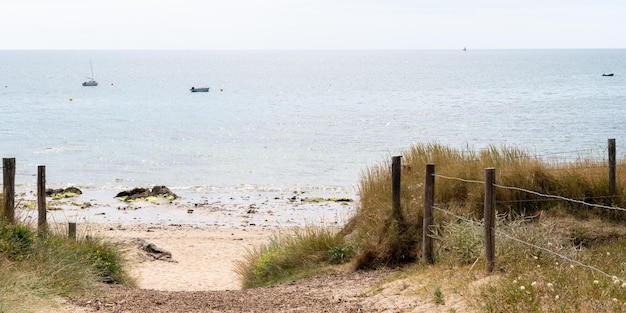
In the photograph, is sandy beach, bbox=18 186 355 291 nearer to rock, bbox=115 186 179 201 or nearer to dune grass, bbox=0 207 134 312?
rock, bbox=115 186 179 201

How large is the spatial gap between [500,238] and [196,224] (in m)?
18.5

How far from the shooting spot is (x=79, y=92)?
392 feet

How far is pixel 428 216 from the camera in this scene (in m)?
11.5

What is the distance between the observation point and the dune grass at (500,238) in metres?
7.75

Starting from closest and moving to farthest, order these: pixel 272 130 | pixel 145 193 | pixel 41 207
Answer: pixel 41 207
pixel 145 193
pixel 272 130

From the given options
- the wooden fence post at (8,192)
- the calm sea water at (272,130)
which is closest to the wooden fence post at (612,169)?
the wooden fence post at (8,192)

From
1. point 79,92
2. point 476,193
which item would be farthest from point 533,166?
point 79,92

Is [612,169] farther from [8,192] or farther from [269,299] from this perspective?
[8,192]

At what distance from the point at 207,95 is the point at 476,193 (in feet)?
333

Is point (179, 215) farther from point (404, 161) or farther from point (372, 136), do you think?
point (372, 136)

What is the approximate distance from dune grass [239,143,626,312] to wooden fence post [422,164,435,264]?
0.16 m

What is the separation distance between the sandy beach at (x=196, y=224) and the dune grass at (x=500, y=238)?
3270 mm

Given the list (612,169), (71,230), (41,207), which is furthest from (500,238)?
(41,207)

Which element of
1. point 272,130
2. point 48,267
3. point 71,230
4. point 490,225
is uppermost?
point 272,130
